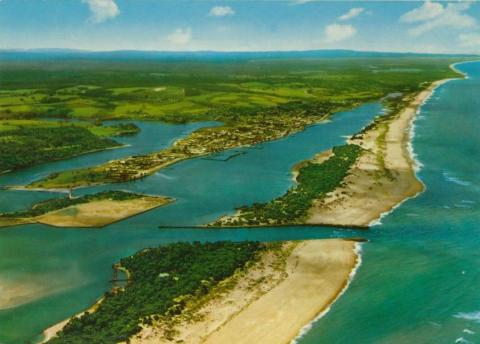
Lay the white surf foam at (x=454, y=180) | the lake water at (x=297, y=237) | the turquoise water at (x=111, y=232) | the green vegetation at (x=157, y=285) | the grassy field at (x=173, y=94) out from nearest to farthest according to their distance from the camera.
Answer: the green vegetation at (x=157, y=285) < the lake water at (x=297, y=237) < the turquoise water at (x=111, y=232) < the white surf foam at (x=454, y=180) < the grassy field at (x=173, y=94)

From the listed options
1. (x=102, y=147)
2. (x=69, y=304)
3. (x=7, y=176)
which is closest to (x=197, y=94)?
(x=102, y=147)

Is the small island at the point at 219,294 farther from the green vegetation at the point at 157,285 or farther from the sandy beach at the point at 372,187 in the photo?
the sandy beach at the point at 372,187

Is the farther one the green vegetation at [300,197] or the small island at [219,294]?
the green vegetation at [300,197]

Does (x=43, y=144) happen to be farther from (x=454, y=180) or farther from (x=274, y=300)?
(x=454, y=180)

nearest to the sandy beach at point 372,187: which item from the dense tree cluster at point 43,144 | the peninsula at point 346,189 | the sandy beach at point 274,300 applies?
the peninsula at point 346,189

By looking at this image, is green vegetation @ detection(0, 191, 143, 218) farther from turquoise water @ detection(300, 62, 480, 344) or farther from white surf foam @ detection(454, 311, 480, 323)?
white surf foam @ detection(454, 311, 480, 323)

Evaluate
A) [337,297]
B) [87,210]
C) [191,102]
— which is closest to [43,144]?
[87,210]

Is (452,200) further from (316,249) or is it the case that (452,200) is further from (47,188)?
(47,188)
